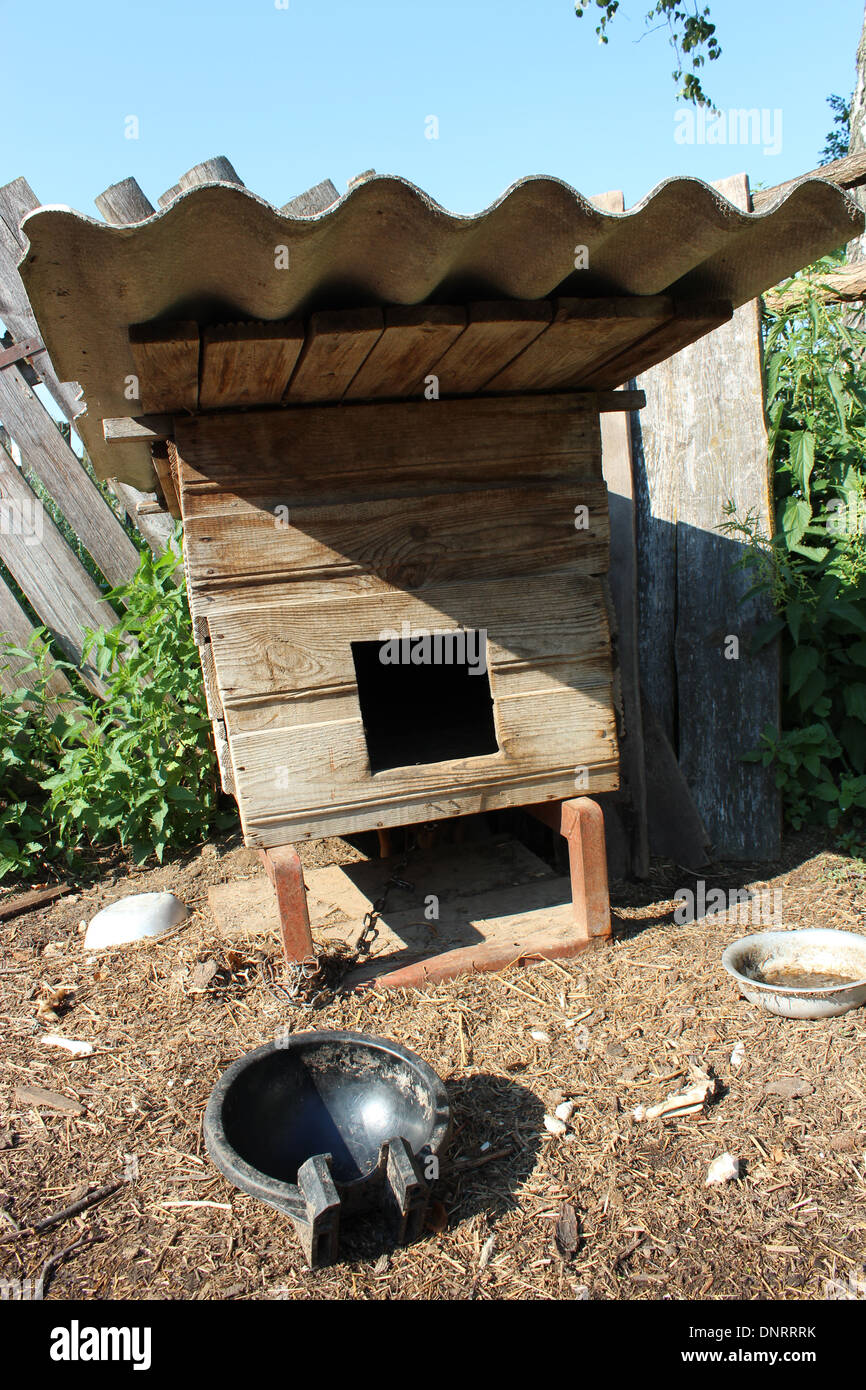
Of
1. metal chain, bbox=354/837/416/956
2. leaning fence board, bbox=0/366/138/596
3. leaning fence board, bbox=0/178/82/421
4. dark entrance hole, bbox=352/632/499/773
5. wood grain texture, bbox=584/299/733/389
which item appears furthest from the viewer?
leaning fence board, bbox=0/366/138/596

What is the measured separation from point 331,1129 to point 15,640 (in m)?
3.35

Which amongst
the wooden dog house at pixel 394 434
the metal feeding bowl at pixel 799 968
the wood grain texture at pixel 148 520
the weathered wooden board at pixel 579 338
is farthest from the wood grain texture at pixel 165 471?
the metal feeding bowl at pixel 799 968

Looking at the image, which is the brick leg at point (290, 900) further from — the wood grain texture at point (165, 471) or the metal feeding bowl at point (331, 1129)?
the wood grain texture at point (165, 471)

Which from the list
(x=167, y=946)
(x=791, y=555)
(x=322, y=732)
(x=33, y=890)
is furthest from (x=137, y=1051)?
(x=791, y=555)

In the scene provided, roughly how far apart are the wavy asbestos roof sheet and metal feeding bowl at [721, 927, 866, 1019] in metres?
1.95

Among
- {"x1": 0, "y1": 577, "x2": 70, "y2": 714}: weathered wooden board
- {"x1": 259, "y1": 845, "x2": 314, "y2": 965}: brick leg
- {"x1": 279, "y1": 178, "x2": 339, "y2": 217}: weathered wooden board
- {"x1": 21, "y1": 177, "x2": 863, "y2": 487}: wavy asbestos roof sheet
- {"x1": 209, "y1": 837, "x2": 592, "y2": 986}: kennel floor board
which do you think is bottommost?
{"x1": 209, "y1": 837, "x2": 592, "y2": 986}: kennel floor board

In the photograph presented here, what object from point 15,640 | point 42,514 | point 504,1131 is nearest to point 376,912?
point 504,1131

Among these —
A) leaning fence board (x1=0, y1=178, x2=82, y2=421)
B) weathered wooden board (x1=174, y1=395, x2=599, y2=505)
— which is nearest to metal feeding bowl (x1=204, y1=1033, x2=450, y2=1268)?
weathered wooden board (x1=174, y1=395, x2=599, y2=505)

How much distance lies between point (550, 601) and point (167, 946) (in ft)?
6.20

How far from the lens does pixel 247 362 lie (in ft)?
8.07

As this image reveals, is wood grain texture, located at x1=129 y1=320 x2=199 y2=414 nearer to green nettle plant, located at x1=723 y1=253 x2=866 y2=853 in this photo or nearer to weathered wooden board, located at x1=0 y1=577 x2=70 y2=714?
weathered wooden board, located at x1=0 y1=577 x2=70 y2=714

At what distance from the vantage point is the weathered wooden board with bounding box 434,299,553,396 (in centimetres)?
243

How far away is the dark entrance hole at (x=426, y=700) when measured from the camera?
125 inches

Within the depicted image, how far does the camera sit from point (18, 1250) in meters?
2.07
